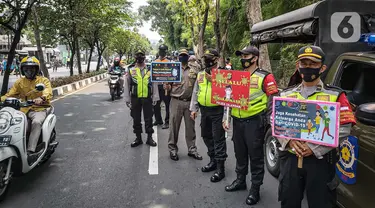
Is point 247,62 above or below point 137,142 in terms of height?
above

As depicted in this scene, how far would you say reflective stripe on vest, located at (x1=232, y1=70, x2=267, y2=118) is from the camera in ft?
11.3

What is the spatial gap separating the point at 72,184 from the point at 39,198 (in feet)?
1.56

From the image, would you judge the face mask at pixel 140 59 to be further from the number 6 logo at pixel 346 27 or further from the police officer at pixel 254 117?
the number 6 logo at pixel 346 27

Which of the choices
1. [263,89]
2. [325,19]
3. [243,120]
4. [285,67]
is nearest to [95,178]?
[243,120]

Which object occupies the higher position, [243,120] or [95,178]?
[243,120]

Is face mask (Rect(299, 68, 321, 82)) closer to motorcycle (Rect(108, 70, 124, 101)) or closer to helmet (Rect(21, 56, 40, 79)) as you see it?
helmet (Rect(21, 56, 40, 79))

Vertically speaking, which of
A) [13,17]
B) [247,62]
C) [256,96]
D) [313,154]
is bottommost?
[313,154]

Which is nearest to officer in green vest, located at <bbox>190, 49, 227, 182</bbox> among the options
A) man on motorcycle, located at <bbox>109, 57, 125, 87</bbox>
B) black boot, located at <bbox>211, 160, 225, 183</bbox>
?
black boot, located at <bbox>211, 160, 225, 183</bbox>

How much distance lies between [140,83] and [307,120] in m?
3.85

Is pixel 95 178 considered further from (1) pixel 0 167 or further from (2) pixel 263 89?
(2) pixel 263 89

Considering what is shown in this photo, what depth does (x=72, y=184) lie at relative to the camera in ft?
13.6

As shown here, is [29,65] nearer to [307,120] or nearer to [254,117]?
[254,117]

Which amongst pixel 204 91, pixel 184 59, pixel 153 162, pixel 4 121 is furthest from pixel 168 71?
pixel 4 121

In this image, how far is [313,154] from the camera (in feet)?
8.01
